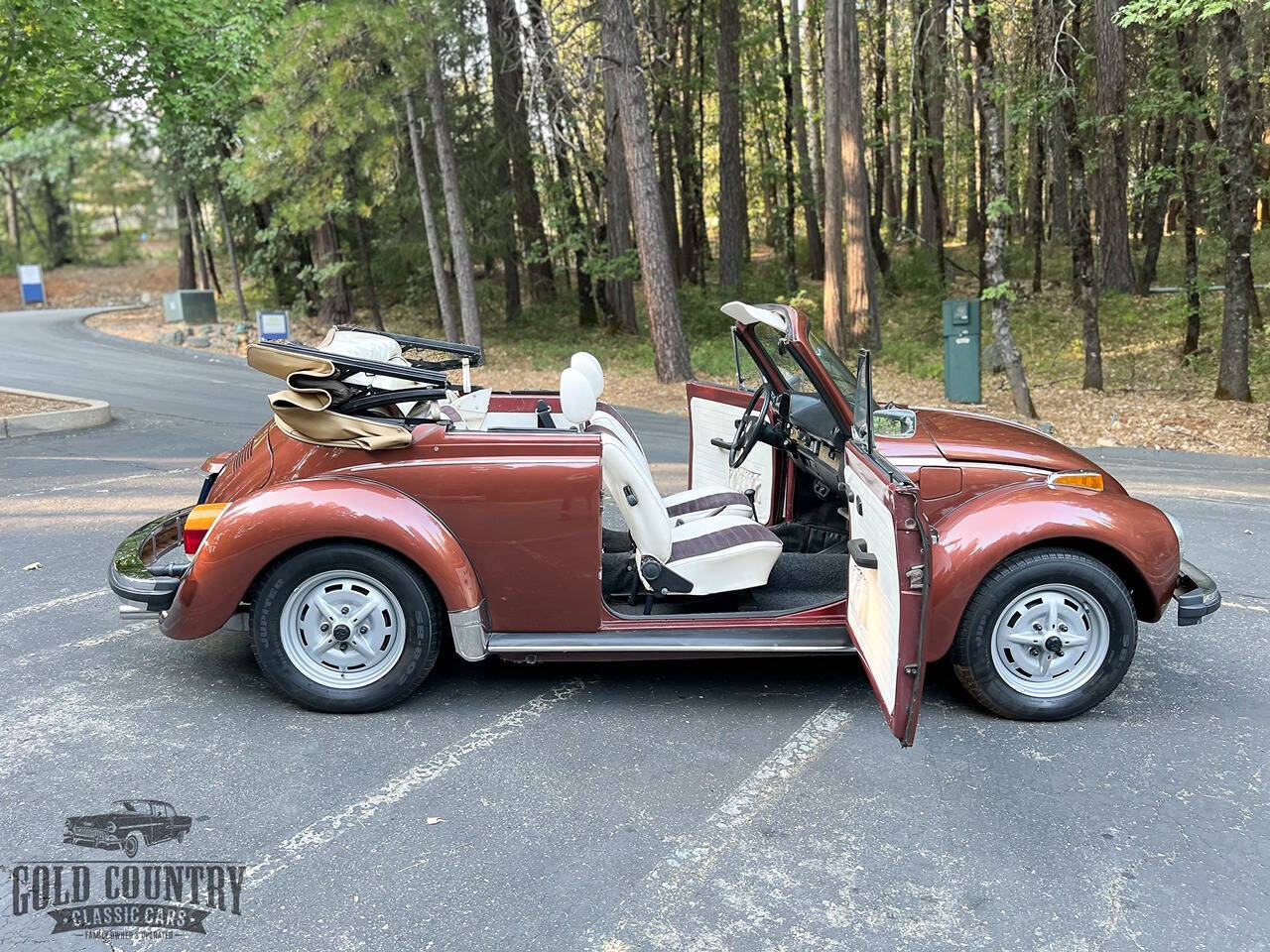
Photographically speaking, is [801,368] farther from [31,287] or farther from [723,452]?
[31,287]

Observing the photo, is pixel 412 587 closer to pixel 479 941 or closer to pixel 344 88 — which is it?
pixel 479 941

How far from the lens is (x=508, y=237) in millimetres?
20859

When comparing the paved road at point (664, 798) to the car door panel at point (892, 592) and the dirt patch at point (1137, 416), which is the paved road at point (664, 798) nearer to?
the car door panel at point (892, 592)

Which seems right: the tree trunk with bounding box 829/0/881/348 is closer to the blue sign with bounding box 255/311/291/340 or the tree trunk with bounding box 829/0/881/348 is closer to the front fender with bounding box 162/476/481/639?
the blue sign with bounding box 255/311/291/340

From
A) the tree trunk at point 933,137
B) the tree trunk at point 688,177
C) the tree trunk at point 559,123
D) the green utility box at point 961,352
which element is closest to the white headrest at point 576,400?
the green utility box at point 961,352

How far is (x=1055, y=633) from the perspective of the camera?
12.3 feet

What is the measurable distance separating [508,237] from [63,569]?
1607cm

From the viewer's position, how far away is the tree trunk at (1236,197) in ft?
35.0

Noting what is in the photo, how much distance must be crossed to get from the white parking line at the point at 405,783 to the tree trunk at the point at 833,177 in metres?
12.9

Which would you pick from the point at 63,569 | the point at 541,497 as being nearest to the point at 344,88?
the point at 63,569

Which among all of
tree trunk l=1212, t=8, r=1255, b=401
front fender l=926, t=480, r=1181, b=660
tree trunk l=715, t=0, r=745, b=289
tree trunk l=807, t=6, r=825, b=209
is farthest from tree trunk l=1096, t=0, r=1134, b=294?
front fender l=926, t=480, r=1181, b=660

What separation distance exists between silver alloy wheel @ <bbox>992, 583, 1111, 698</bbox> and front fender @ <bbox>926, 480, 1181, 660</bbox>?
0.20m

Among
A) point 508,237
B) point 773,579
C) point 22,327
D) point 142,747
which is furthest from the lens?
point 22,327

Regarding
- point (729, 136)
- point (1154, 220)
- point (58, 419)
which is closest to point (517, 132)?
point (729, 136)
